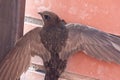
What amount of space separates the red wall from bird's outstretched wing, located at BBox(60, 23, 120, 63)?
16 mm

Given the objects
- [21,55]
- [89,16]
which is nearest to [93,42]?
[89,16]

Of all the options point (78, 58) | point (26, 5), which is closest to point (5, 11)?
point (26, 5)

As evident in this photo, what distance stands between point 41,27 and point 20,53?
0.08 m

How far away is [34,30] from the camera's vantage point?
77cm

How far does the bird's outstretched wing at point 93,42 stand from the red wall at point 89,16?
0.05ft

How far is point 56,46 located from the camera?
76cm

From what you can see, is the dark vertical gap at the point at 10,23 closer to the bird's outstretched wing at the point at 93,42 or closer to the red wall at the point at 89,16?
the red wall at the point at 89,16

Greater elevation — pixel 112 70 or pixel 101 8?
pixel 101 8

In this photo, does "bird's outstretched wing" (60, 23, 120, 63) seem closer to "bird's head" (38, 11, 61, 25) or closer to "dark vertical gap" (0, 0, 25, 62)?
"bird's head" (38, 11, 61, 25)

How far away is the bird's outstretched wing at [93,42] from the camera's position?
2.42 feet

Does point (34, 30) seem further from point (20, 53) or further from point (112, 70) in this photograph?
point (112, 70)

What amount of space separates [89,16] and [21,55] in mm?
182

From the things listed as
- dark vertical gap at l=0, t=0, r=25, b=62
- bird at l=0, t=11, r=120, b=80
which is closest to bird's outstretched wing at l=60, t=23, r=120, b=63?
bird at l=0, t=11, r=120, b=80

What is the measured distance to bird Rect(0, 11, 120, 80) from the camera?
0.74 m
